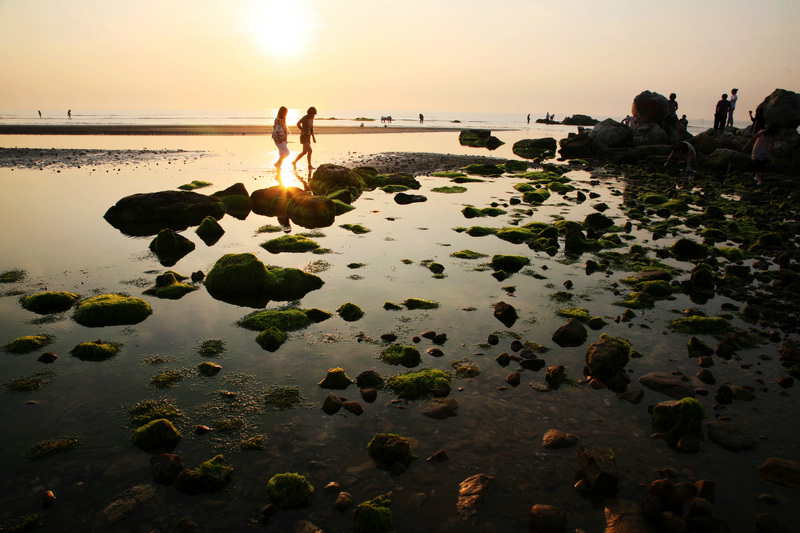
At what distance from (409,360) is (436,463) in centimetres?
233

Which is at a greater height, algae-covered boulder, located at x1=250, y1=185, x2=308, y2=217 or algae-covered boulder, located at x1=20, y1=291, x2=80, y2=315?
algae-covered boulder, located at x1=250, y1=185, x2=308, y2=217

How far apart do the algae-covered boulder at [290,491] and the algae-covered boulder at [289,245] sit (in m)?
9.44

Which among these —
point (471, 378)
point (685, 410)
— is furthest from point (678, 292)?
point (471, 378)

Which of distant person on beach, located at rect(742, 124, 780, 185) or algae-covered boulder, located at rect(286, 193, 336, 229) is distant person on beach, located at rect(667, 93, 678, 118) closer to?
distant person on beach, located at rect(742, 124, 780, 185)

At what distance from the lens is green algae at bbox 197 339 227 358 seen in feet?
24.6

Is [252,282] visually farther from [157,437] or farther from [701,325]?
[701,325]

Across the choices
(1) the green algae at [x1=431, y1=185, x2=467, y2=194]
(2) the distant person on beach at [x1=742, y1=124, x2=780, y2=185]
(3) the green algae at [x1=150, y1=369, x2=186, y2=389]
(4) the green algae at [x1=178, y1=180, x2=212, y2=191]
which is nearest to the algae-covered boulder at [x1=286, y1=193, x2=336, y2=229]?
(1) the green algae at [x1=431, y1=185, x2=467, y2=194]

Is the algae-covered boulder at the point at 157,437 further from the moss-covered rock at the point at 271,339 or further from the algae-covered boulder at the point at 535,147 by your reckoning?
the algae-covered boulder at the point at 535,147

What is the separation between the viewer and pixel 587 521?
4.39 meters

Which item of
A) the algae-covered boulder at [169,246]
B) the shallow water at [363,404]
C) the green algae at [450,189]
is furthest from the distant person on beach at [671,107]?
the algae-covered boulder at [169,246]

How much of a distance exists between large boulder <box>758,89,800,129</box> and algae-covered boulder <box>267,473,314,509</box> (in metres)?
47.4

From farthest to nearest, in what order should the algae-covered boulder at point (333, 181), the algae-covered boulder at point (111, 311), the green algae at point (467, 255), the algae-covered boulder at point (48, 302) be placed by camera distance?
the algae-covered boulder at point (333, 181) → the green algae at point (467, 255) → the algae-covered boulder at point (48, 302) → the algae-covered boulder at point (111, 311)

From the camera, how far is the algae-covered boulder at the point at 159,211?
1652 centimetres

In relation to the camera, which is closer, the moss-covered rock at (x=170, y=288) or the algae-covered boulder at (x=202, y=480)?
the algae-covered boulder at (x=202, y=480)
